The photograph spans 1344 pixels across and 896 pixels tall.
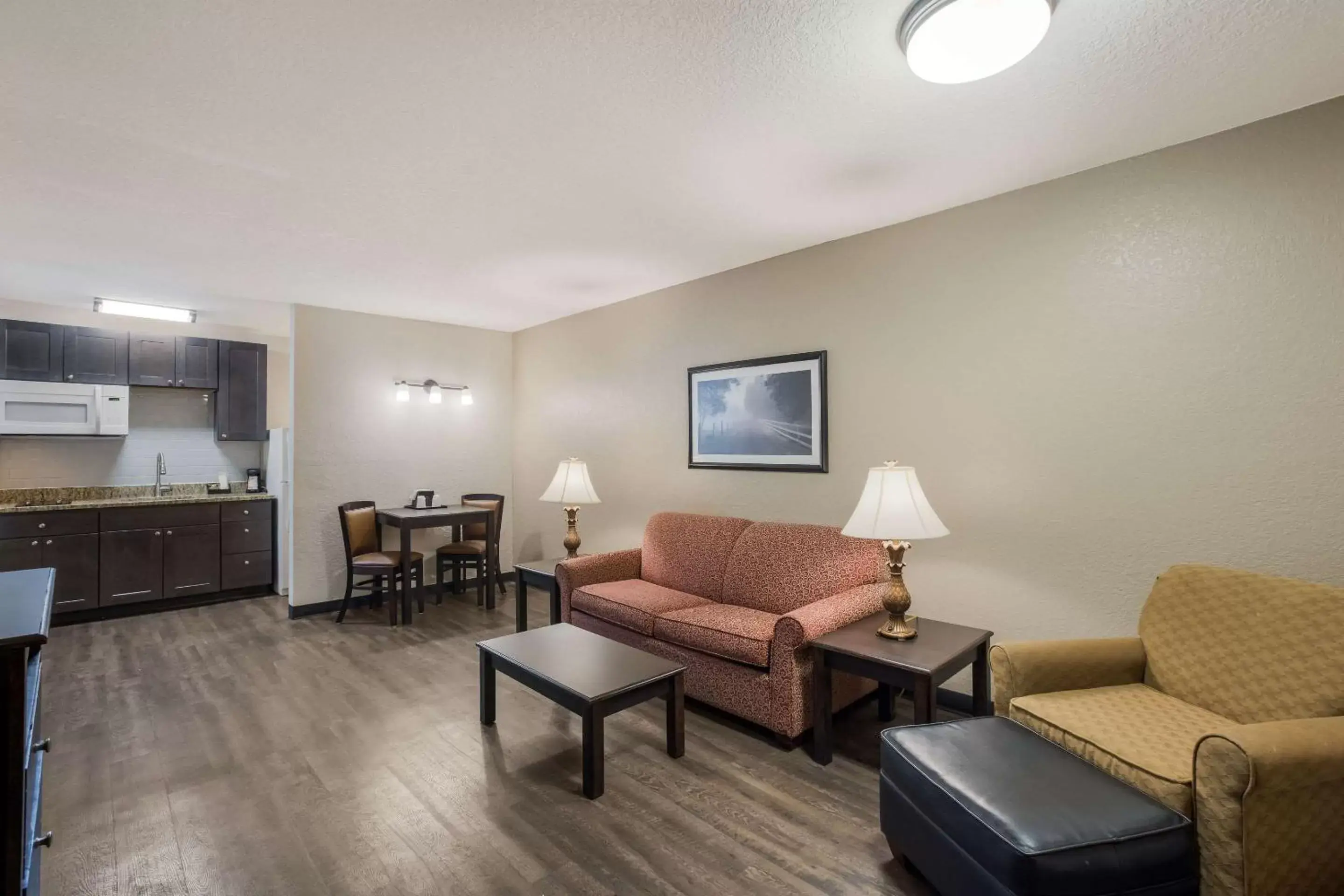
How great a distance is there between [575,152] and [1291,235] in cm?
264

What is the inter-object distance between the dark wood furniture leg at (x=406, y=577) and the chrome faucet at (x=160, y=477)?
2.55 m

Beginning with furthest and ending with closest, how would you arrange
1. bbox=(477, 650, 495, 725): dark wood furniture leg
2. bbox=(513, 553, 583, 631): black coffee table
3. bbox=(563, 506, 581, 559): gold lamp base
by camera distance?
bbox=(563, 506, 581, 559): gold lamp base
bbox=(513, 553, 583, 631): black coffee table
bbox=(477, 650, 495, 725): dark wood furniture leg

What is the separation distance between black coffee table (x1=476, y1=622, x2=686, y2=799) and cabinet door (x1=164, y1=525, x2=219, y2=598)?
3.75m

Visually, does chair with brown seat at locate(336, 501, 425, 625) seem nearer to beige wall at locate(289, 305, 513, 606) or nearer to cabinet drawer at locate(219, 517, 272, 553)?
beige wall at locate(289, 305, 513, 606)

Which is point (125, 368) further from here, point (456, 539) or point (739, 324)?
point (739, 324)

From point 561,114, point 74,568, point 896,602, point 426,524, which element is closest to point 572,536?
point 426,524

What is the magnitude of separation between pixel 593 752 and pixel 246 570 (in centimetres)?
460

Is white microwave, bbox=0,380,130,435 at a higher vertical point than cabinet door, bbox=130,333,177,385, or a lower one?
lower

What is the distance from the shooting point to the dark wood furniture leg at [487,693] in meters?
2.90

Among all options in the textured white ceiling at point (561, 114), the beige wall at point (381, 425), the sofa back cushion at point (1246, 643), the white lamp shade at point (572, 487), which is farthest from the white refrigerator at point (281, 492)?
the sofa back cushion at point (1246, 643)

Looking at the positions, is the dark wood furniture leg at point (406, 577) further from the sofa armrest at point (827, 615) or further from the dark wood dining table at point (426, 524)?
the sofa armrest at point (827, 615)

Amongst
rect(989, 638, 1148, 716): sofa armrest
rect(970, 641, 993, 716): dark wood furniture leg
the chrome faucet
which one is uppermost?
the chrome faucet

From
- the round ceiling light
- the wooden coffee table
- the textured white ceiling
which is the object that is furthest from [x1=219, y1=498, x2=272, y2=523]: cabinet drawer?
the round ceiling light

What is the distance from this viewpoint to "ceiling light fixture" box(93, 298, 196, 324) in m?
4.77
